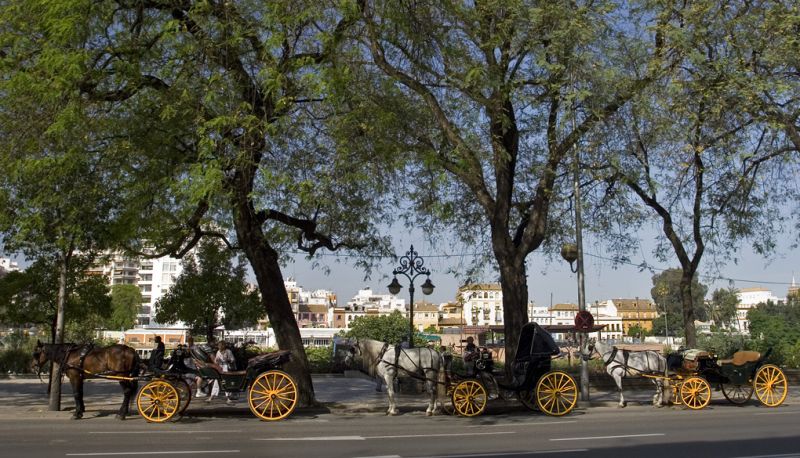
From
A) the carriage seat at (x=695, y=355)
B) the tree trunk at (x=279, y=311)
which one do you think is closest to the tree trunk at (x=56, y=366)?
the tree trunk at (x=279, y=311)

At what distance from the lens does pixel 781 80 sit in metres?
18.6

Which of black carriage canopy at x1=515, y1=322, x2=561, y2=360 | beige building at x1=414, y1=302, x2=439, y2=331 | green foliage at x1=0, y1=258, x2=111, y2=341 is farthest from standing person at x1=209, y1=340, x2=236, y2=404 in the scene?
beige building at x1=414, y1=302, x2=439, y2=331

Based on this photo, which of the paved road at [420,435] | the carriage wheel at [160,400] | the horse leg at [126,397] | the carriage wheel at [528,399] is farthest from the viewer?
the carriage wheel at [528,399]

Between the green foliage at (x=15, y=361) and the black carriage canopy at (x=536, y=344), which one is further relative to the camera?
the green foliage at (x=15, y=361)

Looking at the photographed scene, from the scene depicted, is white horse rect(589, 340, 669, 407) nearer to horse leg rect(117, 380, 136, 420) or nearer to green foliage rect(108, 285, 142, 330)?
horse leg rect(117, 380, 136, 420)

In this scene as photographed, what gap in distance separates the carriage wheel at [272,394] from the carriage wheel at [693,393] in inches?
393

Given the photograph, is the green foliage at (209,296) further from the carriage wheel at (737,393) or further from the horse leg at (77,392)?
the carriage wheel at (737,393)

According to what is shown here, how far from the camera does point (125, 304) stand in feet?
336

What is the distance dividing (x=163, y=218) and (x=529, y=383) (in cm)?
982

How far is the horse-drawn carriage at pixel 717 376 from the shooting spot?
17.8 meters

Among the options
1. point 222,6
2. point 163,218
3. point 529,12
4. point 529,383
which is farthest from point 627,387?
point 222,6

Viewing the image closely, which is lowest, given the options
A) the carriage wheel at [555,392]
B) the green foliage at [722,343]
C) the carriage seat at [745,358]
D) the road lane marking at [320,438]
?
the road lane marking at [320,438]

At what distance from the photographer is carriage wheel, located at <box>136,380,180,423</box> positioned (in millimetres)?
15008

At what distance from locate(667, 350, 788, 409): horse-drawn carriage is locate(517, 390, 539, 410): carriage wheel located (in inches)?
154
